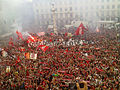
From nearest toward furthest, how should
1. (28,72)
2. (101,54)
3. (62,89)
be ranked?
(62,89) → (28,72) → (101,54)

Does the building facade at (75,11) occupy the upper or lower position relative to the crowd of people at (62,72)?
upper

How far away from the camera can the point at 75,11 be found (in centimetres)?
4084

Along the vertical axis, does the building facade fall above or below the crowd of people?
above

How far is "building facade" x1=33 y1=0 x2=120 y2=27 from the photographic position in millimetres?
38581

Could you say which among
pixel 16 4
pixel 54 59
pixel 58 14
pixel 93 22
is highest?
pixel 16 4

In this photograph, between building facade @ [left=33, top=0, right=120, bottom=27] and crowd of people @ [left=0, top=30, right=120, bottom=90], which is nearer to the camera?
crowd of people @ [left=0, top=30, right=120, bottom=90]

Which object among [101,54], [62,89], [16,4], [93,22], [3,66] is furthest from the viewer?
[16,4]

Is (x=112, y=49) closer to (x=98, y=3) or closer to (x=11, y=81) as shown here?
(x=11, y=81)

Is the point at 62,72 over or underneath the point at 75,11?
Result: underneath

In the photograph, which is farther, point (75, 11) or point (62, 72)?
point (75, 11)

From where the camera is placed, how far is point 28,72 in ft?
34.4

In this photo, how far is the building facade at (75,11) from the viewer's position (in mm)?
38581

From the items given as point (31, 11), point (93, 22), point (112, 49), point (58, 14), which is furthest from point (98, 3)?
point (112, 49)

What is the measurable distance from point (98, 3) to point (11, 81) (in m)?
34.4
